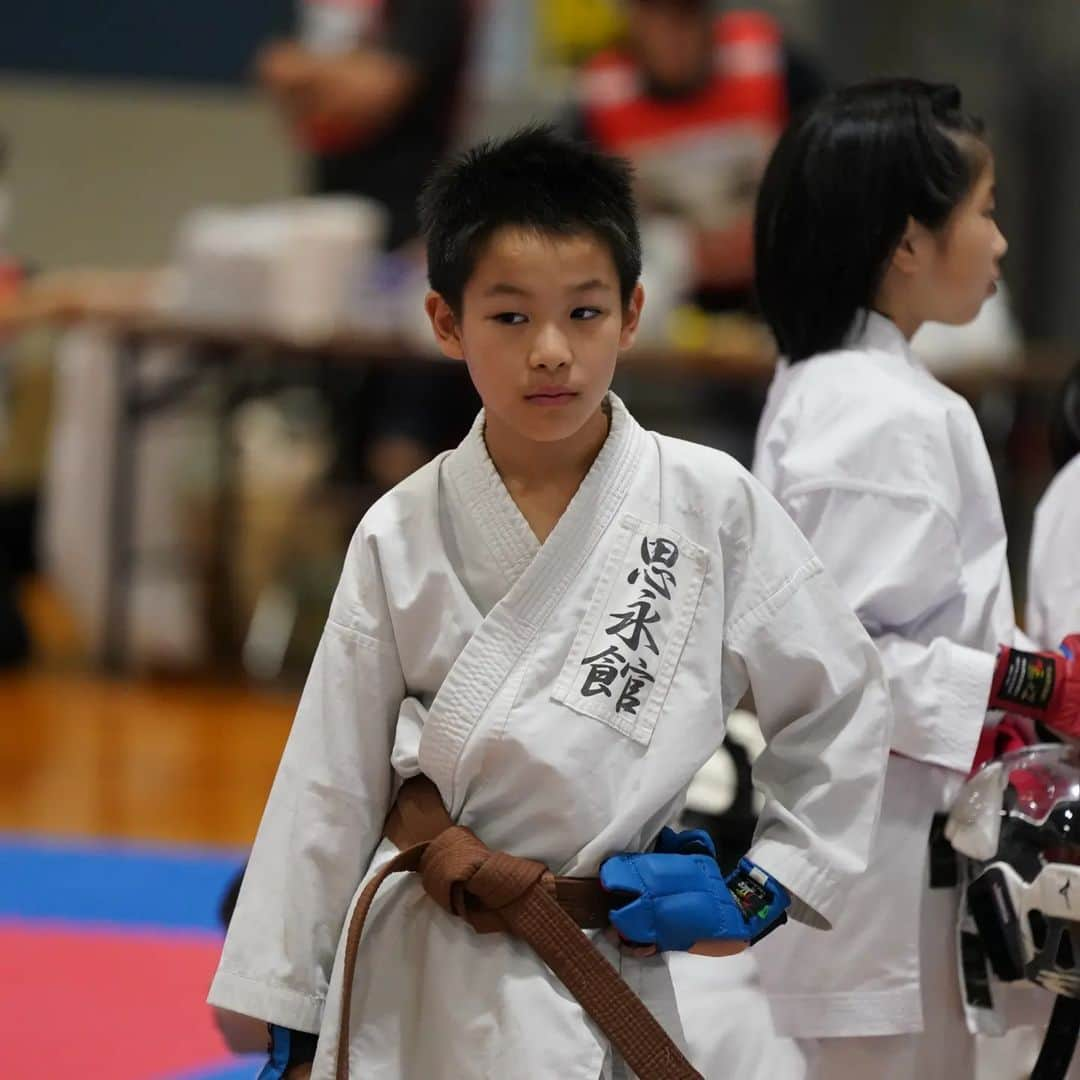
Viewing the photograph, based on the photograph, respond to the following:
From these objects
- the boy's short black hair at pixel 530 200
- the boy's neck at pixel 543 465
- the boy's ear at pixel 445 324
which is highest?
the boy's short black hair at pixel 530 200

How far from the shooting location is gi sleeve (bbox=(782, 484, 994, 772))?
2312mm

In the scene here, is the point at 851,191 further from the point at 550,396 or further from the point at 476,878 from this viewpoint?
the point at 476,878

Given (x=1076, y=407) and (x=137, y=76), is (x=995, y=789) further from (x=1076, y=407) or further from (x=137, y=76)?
(x=137, y=76)

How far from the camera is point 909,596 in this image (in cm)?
232

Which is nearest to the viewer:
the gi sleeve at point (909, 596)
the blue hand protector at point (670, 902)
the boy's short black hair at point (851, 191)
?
the blue hand protector at point (670, 902)

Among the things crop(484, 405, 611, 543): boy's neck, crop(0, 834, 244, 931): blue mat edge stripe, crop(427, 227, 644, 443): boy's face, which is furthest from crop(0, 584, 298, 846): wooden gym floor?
crop(427, 227, 644, 443): boy's face

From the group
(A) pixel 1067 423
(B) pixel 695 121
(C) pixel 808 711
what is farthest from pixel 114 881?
(B) pixel 695 121

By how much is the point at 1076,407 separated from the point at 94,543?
4.55 metres

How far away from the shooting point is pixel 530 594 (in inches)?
79.6

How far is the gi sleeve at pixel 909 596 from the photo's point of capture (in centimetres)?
231

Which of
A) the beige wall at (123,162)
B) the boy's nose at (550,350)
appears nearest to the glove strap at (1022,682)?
the boy's nose at (550,350)

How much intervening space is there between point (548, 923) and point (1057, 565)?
0.97 metres

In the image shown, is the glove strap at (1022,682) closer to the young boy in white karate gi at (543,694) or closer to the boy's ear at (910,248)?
the young boy in white karate gi at (543,694)

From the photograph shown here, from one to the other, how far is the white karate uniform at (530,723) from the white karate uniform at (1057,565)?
56cm
